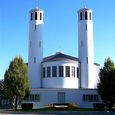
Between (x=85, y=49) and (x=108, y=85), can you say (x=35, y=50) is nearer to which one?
(x=85, y=49)

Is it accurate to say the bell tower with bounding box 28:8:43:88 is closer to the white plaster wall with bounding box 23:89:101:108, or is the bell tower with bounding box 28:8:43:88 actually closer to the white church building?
→ the white church building

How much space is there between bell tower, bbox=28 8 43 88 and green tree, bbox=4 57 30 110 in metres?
10.1

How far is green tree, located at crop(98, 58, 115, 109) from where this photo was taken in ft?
168

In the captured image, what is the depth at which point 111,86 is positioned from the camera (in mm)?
51031

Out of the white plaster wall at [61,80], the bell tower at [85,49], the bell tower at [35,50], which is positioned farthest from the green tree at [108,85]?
the bell tower at [35,50]

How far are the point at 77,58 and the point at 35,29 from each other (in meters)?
10.1

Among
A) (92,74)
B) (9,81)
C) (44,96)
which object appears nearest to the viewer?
(9,81)

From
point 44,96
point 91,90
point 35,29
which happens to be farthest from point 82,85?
point 35,29

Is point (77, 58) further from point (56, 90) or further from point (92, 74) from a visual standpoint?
point (56, 90)

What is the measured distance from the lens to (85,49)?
62000 millimetres

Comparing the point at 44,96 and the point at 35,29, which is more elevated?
the point at 35,29

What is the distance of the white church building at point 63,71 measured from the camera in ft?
193

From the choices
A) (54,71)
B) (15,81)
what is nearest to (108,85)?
(54,71)

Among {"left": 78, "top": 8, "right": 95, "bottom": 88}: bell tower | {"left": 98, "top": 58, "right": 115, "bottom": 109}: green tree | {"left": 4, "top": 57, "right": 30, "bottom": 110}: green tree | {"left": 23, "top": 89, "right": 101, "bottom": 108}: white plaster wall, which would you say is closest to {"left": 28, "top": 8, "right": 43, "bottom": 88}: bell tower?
{"left": 23, "top": 89, "right": 101, "bottom": 108}: white plaster wall
